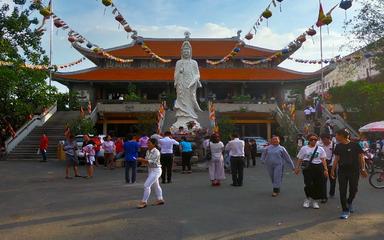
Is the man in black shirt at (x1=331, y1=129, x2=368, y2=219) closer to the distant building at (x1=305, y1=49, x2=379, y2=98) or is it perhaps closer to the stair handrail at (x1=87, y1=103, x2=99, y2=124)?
the distant building at (x1=305, y1=49, x2=379, y2=98)

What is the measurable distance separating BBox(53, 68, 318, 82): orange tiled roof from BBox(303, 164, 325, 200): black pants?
29.9 meters

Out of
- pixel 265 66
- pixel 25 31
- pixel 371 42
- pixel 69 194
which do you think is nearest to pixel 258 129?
pixel 265 66

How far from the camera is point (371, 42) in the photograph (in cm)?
2581

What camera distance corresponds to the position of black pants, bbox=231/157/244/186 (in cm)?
1293

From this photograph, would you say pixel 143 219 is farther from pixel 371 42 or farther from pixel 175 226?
pixel 371 42

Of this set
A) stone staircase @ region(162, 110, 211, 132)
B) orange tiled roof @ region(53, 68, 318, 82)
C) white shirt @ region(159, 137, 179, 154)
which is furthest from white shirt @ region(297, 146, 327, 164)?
orange tiled roof @ region(53, 68, 318, 82)

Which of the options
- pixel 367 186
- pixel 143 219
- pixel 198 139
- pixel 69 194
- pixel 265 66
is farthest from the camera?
pixel 265 66

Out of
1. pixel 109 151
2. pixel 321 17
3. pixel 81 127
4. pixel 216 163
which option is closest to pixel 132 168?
pixel 216 163

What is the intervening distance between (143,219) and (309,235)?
2.86 meters

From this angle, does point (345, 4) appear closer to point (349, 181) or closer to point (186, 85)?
point (349, 181)

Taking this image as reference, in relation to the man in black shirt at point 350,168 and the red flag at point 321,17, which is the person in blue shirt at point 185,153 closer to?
the red flag at point 321,17

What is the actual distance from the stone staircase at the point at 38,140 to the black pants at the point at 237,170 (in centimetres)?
1424

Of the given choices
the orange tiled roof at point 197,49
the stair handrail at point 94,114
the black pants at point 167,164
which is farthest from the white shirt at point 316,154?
the orange tiled roof at point 197,49

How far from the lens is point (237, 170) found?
13000 mm
